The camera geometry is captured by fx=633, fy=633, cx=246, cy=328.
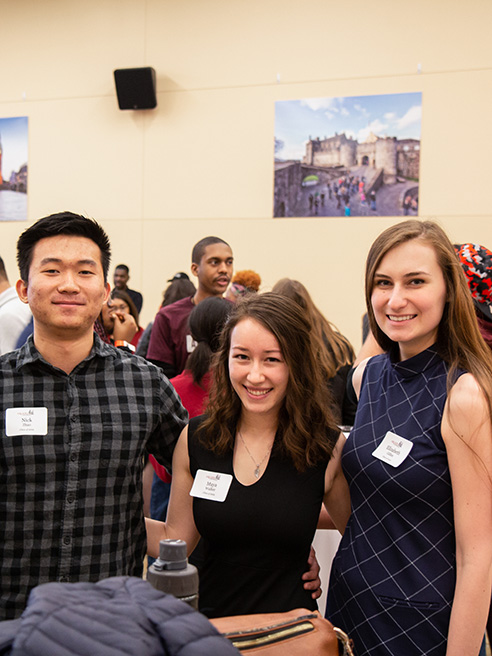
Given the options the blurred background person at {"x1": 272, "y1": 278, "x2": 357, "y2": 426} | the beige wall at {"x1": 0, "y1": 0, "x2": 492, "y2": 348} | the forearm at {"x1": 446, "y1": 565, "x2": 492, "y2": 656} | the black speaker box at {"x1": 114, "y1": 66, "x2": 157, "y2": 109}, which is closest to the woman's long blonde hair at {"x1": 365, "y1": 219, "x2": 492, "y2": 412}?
the forearm at {"x1": 446, "y1": 565, "x2": 492, "y2": 656}

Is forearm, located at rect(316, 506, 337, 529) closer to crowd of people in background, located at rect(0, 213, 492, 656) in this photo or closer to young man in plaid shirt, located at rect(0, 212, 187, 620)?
crowd of people in background, located at rect(0, 213, 492, 656)

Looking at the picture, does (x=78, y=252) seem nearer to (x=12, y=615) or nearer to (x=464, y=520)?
(x=12, y=615)

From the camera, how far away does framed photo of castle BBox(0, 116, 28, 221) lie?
325 inches

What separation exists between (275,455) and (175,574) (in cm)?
92

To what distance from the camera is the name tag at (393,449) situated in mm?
1421

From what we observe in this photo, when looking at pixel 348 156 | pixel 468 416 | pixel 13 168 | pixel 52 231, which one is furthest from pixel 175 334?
pixel 13 168

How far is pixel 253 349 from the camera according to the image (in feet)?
5.44

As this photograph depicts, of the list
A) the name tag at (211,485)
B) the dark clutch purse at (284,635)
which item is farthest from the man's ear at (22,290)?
the dark clutch purse at (284,635)

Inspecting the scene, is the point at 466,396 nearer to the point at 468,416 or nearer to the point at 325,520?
the point at 468,416

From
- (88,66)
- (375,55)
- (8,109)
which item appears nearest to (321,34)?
(375,55)

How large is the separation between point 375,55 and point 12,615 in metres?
6.97

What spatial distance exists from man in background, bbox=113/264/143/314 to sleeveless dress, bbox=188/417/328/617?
5949 mm

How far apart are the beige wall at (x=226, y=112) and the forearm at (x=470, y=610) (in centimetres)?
592

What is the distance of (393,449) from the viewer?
1.45 m
